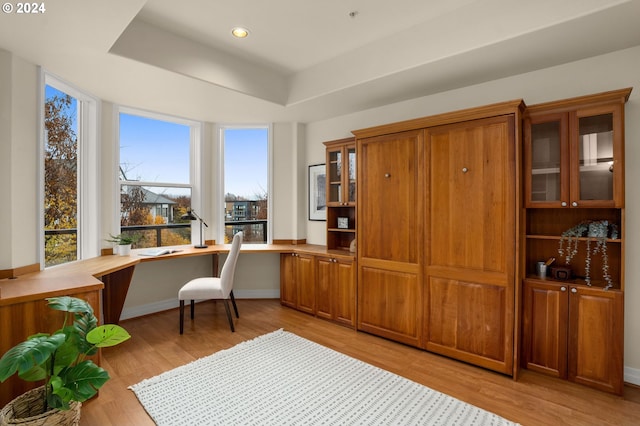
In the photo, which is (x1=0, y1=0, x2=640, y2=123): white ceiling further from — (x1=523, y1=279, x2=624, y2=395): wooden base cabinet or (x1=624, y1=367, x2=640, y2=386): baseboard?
(x1=624, y1=367, x2=640, y2=386): baseboard

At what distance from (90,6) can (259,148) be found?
2.78 m

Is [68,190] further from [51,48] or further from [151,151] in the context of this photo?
[51,48]

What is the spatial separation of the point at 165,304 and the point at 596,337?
14.5 ft

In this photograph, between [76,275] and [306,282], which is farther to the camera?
[306,282]

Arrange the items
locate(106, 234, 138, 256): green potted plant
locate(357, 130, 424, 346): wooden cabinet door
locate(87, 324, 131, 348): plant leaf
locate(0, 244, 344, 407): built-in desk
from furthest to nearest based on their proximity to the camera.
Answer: locate(106, 234, 138, 256): green potted plant
locate(357, 130, 424, 346): wooden cabinet door
locate(0, 244, 344, 407): built-in desk
locate(87, 324, 131, 348): plant leaf

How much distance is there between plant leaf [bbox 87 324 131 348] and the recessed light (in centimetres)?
246

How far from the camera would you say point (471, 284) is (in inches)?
104

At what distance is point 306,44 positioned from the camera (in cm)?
298

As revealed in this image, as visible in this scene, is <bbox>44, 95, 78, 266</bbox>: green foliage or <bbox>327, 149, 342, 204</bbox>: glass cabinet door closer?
<bbox>44, 95, 78, 266</bbox>: green foliage

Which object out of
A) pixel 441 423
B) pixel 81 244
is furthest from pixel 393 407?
pixel 81 244

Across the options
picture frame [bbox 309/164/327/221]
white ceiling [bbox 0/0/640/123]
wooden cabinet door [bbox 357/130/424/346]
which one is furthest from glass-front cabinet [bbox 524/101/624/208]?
picture frame [bbox 309/164/327/221]

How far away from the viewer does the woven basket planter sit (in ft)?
5.32

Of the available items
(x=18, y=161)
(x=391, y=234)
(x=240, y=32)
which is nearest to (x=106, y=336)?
(x=18, y=161)

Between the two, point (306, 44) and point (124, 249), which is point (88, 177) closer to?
point (124, 249)
